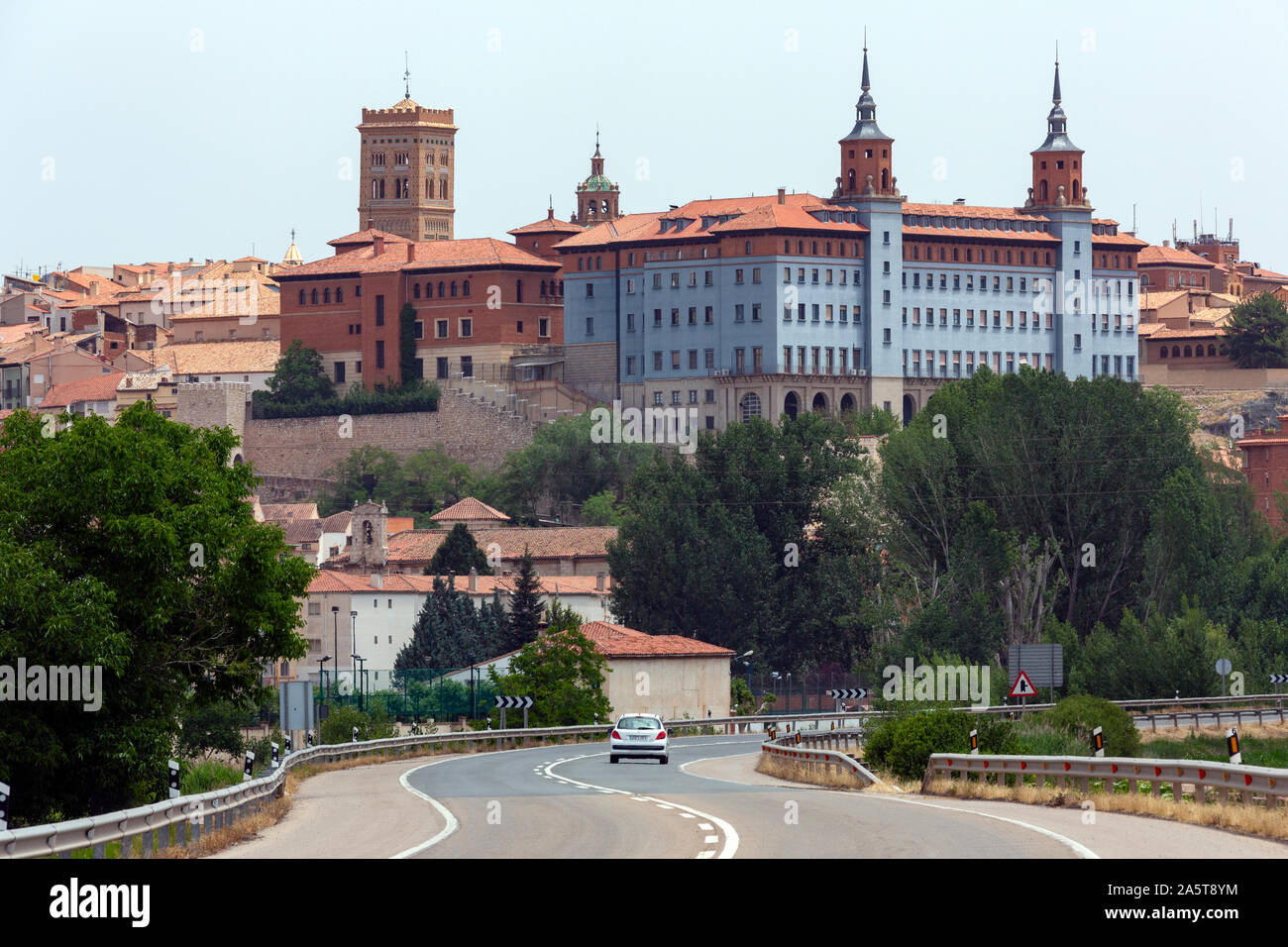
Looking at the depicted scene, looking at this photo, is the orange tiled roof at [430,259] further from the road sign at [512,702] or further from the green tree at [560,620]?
the road sign at [512,702]

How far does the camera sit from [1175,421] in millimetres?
100062

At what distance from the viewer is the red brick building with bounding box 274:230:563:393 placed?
16675 cm

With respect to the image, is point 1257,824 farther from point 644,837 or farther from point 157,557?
point 157,557

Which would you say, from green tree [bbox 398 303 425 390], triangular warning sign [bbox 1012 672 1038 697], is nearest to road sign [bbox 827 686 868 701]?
triangular warning sign [bbox 1012 672 1038 697]

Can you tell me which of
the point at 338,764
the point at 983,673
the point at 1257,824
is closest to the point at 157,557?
the point at 338,764

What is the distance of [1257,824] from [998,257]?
147633 mm

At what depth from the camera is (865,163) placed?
165m

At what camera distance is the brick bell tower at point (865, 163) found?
164250 millimetres

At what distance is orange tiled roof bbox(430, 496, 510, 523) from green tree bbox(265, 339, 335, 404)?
2226cm

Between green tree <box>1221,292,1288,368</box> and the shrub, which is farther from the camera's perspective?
green tree <box>1221,292,1288,368</box>

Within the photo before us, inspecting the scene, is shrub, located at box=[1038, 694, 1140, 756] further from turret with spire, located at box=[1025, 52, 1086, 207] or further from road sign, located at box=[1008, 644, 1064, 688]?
turret with spire, located at box=[1025, 52, 1086, 207]

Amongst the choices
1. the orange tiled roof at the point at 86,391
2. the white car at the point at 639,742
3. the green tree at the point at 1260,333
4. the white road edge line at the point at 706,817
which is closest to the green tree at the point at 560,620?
the white car at the point at 639,742

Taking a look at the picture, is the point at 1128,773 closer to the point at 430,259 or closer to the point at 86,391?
the point at 430,259

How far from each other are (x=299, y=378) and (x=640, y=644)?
259 ft
